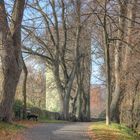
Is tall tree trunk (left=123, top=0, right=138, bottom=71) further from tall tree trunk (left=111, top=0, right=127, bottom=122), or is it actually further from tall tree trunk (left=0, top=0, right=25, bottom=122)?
tall tree trunk (left=0, top=0, right=25, bottom=122)

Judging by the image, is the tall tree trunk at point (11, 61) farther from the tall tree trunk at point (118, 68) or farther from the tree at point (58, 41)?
the tree at point (58, 41)

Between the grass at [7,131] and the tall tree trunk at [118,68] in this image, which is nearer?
the grass at [7,131]

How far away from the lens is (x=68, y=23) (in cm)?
5575

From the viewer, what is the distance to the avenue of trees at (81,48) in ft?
90.4

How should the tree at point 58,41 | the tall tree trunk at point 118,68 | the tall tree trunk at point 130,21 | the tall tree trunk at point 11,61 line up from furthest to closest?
the tree at point 58,41
the tall tree trunk at point 118,68
the tall tree trunk at point 130,21
the tall tree trunk at point 11,61

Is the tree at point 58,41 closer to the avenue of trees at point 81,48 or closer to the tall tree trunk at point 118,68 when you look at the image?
the avenue of trees at point 81,48

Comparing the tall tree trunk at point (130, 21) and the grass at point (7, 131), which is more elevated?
the tall tree trunk at point (130, 21)

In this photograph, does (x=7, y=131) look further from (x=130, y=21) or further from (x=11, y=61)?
(x=130, y=21)

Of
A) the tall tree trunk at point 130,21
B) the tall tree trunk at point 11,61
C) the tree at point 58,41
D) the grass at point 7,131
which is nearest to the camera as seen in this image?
the grass at point 7,131

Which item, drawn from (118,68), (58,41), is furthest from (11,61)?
(58,41)

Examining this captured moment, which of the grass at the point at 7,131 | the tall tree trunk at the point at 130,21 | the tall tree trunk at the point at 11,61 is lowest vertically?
the grass at the point at 7,131

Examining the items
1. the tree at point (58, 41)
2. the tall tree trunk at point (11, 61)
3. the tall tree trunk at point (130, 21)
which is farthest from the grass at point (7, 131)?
the tree at point (58, 41)

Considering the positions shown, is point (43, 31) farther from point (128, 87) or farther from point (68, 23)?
point (128, 87)

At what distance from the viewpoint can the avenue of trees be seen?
27547 millimetres
